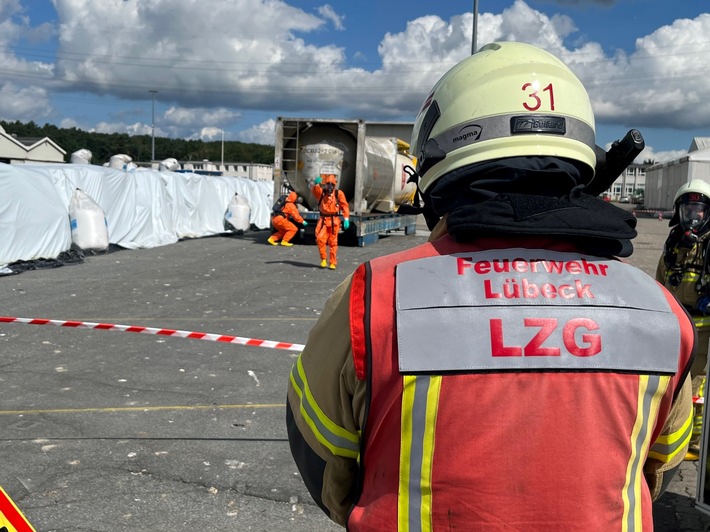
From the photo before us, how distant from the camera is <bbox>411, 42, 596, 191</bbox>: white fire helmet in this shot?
5.32 feet

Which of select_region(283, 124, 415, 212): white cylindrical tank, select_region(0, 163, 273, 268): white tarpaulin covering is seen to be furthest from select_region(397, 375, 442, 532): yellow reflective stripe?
select_region(283, 124, 415, 212): white cylindrical tank

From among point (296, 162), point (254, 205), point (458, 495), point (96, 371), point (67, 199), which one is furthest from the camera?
point (254, 205)

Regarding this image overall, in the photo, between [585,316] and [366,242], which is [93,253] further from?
[585,316]

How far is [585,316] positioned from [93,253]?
16887mm

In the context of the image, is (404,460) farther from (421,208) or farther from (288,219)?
(288,219)

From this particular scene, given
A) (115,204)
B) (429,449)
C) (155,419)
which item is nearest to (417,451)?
(429,449)

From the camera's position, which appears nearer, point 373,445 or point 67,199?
point 373,445

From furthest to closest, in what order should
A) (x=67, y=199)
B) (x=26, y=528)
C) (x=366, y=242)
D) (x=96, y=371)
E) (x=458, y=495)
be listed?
(x=366, y=242) < (x=67, y=199) < (x=96, y=371) < (x=26, y=528) < (x=458, y=495)

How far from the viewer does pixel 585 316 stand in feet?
4.68

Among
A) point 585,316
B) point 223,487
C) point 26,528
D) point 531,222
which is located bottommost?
point 223,487

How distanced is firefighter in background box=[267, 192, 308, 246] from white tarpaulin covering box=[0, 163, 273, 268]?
3.15m

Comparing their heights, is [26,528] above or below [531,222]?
below

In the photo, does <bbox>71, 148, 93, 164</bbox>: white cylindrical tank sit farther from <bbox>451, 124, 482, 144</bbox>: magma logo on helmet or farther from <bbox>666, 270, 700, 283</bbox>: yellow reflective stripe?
<bbox>451, 124, 482, 144</bbox>: magma logo on helmet

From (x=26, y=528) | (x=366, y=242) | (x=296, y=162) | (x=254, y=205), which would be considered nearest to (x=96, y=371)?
(x=26, y=528)
